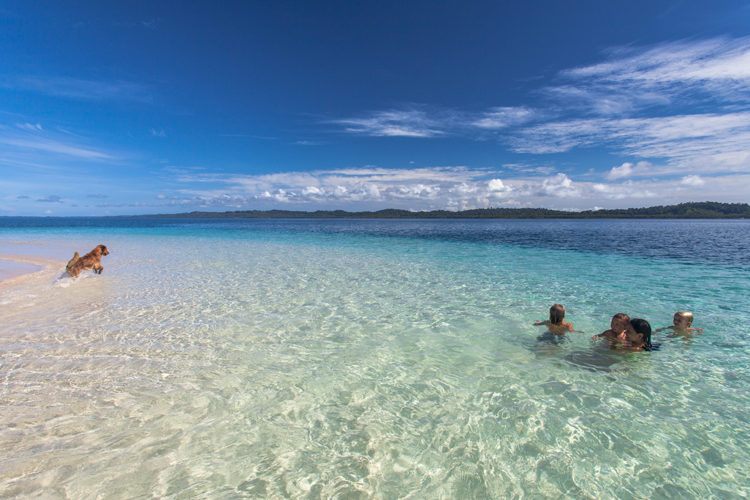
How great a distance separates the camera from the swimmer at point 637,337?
6.97 metres

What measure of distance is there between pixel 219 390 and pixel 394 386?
2.98m

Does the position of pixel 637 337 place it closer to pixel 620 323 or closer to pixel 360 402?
pixel 620 323

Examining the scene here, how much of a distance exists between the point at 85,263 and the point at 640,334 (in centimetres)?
2049

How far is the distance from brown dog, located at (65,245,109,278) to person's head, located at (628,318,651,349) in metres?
20.1

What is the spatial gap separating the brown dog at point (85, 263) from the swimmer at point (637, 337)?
65.6ft

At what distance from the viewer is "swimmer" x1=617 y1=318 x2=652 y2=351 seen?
697cm

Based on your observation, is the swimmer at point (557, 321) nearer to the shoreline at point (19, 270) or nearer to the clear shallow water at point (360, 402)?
the clear shallow water at point (360, 402)

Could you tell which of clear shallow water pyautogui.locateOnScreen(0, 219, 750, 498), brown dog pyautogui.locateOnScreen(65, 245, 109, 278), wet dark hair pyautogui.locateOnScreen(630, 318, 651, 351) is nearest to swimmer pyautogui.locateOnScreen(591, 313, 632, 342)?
wet dark hair pyautogui.locateOnScreen(630, 318, 651, 351)

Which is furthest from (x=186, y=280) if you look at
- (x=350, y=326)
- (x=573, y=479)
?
(x=573, y=479)

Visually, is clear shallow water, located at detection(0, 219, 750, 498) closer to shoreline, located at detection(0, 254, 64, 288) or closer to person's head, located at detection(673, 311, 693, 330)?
person's head, located at detection(673, 311, 693, 330)

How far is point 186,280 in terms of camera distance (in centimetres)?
1495

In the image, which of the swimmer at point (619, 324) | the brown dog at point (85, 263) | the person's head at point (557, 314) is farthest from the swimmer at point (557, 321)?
the brown dog at point (85, 263)

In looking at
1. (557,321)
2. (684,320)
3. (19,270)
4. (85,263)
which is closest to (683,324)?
(684,320)

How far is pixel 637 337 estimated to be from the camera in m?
7.02
